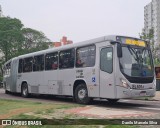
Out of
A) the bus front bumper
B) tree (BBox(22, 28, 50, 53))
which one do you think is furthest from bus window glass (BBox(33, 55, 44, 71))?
tree (BBox(22, 28, 50, 53))

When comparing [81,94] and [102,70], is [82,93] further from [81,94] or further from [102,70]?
[102,70]

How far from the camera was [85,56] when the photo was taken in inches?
677

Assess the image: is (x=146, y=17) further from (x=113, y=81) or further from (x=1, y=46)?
(x=113, y=81)

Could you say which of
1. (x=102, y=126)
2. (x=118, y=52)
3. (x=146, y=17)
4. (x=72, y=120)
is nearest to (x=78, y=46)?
(x=118, y=52)

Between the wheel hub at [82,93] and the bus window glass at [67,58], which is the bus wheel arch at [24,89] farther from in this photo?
the wheel hub at [82,93]

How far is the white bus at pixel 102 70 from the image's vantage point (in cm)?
1517

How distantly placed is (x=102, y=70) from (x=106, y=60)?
1.58 feet

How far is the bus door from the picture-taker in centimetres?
1528

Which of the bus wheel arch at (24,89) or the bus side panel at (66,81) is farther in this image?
the bus wheel arch at (24,89)

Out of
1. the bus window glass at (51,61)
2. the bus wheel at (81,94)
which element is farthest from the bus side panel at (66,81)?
the bus window glass at (51,61)

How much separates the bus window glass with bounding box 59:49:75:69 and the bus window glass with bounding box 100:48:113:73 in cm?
255

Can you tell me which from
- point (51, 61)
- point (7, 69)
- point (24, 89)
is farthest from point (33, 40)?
point (51, 61)

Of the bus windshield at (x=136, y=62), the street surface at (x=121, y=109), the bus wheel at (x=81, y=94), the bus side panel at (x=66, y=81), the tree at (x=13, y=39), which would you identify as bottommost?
the street surface at (x=121, y=109)

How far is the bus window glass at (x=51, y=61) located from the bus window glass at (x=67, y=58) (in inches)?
22.9
